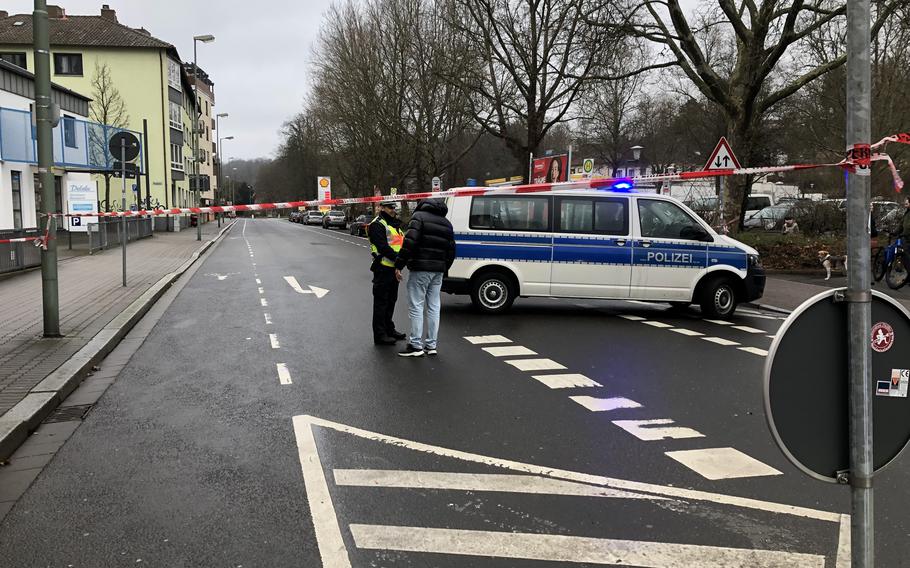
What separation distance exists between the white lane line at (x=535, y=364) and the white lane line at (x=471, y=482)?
10.2ft

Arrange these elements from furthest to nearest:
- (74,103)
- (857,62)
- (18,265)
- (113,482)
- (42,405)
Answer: (74,103) < (18,265) < (42,405) < (113,482) < (857,62)

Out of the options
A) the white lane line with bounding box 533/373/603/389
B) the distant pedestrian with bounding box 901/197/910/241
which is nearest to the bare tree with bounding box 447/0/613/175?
the distant pedestrian with bounding box 901/197/910/241

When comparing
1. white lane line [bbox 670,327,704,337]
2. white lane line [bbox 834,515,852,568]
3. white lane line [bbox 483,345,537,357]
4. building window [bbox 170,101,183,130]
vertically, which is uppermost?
building window [bbox 170,101,183,130]

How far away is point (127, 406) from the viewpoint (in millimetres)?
6152

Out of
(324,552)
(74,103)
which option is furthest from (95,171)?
(324,552)

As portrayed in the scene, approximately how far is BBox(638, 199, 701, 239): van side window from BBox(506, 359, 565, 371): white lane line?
13.2 feet

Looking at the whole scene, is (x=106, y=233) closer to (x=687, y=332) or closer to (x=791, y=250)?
(x=687, y=332)

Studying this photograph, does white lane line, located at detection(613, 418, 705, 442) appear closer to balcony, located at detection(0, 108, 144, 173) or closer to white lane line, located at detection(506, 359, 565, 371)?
white lane line, located at detection(506, 359, 565, 371)

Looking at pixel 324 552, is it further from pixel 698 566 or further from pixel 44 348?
pixel 44 348

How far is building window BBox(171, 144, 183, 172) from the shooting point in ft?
185

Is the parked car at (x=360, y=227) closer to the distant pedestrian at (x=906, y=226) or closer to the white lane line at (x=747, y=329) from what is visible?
the distant pedestrian at (x=906, y=226)

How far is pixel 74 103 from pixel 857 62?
129 ft

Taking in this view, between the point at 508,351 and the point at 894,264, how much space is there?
1147 cm

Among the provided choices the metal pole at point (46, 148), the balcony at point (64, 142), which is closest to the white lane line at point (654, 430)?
the metal pole at point (46, 148)
